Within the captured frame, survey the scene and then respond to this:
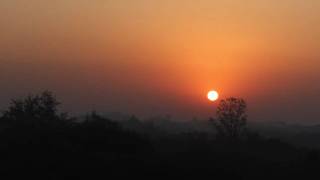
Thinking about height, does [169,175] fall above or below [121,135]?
below

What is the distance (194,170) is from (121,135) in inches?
290

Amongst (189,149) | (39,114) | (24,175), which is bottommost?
(24,175)

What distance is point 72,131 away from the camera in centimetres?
4644

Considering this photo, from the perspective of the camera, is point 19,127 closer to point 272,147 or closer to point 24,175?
point 24,175

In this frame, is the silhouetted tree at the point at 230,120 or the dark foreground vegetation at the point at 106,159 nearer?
the dark foreground vegetation at the point at 106,159

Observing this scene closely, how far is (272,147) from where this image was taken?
73.6 m

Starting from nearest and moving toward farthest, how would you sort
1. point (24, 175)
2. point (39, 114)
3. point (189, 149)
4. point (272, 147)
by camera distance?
1. point (24, 175)
2. point (189, 149)
3. point (39, 114)
4. point (272, 147)

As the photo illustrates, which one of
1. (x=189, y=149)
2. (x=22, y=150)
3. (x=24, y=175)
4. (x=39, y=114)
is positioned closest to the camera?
(x=24, y=175)

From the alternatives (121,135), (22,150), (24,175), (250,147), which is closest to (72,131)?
(121,135)

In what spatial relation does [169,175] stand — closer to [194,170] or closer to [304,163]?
[194,170]

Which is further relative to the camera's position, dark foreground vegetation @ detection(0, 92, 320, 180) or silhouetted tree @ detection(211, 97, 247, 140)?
silhouetted tree @ detection(211, 97, 247, 140)

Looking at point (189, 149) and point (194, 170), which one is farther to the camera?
point (189, 149)

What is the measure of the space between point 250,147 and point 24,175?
3764cm

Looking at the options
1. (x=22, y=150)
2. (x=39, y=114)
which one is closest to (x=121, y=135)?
(x=22, y=150)
